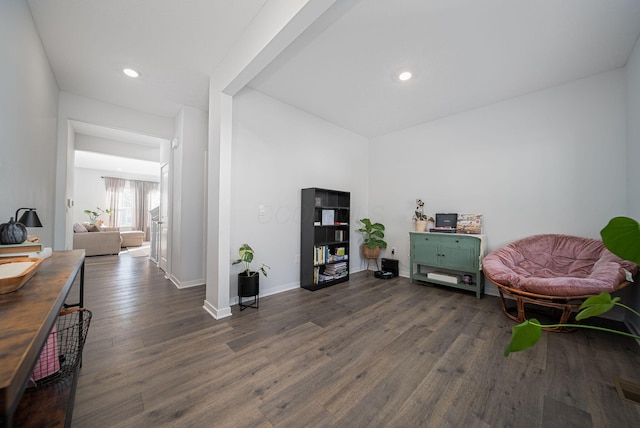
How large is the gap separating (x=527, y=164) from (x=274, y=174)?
339 cm

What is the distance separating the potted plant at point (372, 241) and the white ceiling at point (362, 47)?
2019 mm

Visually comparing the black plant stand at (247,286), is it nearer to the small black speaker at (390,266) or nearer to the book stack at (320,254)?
the book stack at (320,254)

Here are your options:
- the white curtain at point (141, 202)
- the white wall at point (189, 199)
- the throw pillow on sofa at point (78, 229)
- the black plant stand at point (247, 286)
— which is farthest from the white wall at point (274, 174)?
the white curtain at point (141, 202)

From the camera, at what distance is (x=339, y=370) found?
1664 millimetres

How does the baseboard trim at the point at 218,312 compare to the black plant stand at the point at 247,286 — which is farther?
the black plant stand at the point at 247,286

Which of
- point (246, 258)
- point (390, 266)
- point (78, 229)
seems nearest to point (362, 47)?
point (246, 258)

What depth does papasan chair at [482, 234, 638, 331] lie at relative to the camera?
6.91 feet

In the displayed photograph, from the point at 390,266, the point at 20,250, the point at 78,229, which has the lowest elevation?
the point at 390,266

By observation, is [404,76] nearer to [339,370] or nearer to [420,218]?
[420,218]

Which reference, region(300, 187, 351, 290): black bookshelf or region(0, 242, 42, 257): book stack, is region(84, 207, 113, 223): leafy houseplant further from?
region(0, 242, 42, 257): book stack

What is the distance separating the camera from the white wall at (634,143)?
2209 millimetres

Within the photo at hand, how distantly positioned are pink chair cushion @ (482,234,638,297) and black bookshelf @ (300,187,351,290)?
1955mm

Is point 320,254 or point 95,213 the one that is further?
point 95,213

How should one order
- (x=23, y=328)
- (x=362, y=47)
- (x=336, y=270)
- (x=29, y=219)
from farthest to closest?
(x=336, y=270) < (x=362, y=47) < (x=29, y=219) < (x=23, y=328)
